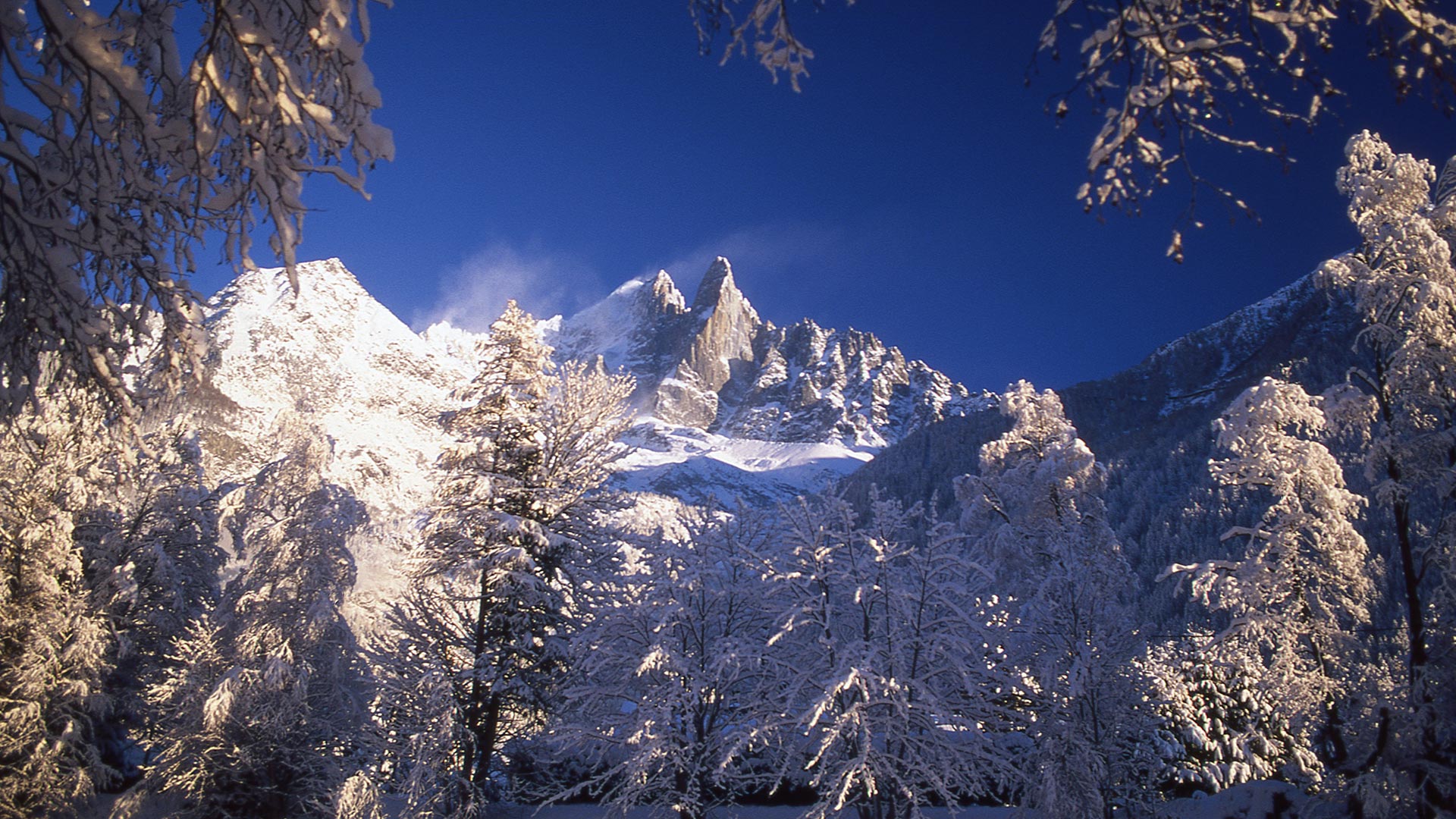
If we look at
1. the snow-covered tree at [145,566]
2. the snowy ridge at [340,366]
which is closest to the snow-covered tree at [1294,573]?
the snow-covered tree at [145,566]

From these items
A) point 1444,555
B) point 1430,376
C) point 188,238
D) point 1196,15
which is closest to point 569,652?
point 188,238

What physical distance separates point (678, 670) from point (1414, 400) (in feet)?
35.1

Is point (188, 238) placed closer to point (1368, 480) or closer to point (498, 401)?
point (498, 401)

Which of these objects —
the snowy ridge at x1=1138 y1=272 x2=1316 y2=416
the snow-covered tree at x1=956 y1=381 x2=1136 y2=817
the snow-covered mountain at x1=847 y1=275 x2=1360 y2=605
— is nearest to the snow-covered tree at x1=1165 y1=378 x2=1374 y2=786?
the snow-covered mountain at x1=847 y1=275 x2=1360 y2=605

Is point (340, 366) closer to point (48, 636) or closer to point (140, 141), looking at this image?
point (48, 636)

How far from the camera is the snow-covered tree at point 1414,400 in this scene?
27.6ft

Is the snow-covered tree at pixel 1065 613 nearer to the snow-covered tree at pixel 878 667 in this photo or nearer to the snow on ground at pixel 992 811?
the snow-covered tree at pixel 878 667

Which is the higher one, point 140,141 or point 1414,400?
point 1414,400

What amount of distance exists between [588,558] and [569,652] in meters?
1.79

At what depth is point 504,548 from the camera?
443 inches

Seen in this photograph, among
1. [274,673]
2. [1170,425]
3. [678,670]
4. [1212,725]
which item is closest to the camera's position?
[678,670]

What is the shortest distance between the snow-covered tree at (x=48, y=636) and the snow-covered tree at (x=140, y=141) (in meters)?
12.7

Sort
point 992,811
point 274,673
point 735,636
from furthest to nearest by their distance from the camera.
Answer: point 992,811 < point 274,673 < point 735,636

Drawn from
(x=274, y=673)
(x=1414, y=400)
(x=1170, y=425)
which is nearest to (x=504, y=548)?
(x=274, y=673)
